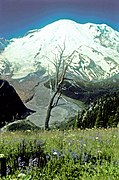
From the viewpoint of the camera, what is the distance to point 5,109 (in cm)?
619

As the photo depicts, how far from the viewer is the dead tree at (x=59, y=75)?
6072 millimetres

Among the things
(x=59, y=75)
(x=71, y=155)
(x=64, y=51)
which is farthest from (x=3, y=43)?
(x=71, y=155)

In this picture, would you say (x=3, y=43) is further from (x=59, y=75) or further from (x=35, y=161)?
(x=35, y=161)

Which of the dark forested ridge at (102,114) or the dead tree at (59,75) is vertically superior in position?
the dead tree at (59,75)

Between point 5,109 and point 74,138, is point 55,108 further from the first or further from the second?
point 74,138

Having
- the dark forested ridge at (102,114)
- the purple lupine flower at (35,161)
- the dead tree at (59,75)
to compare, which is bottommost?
the purple lupine flower at (35,161)

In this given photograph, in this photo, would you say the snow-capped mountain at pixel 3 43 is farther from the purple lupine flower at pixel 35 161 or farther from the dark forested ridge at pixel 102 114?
the purple lupine flower at pixel 35 161

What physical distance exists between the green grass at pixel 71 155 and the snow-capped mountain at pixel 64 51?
47.0 inches

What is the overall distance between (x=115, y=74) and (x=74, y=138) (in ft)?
6.13

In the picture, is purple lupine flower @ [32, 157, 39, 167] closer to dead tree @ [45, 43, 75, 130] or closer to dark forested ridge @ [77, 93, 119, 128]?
dark forested ridge @ [77, 93, 119, 128]

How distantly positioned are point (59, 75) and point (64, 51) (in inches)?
16.4

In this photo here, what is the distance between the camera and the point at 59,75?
6.25 m

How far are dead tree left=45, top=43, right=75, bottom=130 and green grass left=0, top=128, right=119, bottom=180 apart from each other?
1631 millimetres

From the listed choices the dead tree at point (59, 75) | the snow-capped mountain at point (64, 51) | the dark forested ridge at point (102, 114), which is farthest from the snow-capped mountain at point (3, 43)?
the dark forested ridge at point (102, 114)
